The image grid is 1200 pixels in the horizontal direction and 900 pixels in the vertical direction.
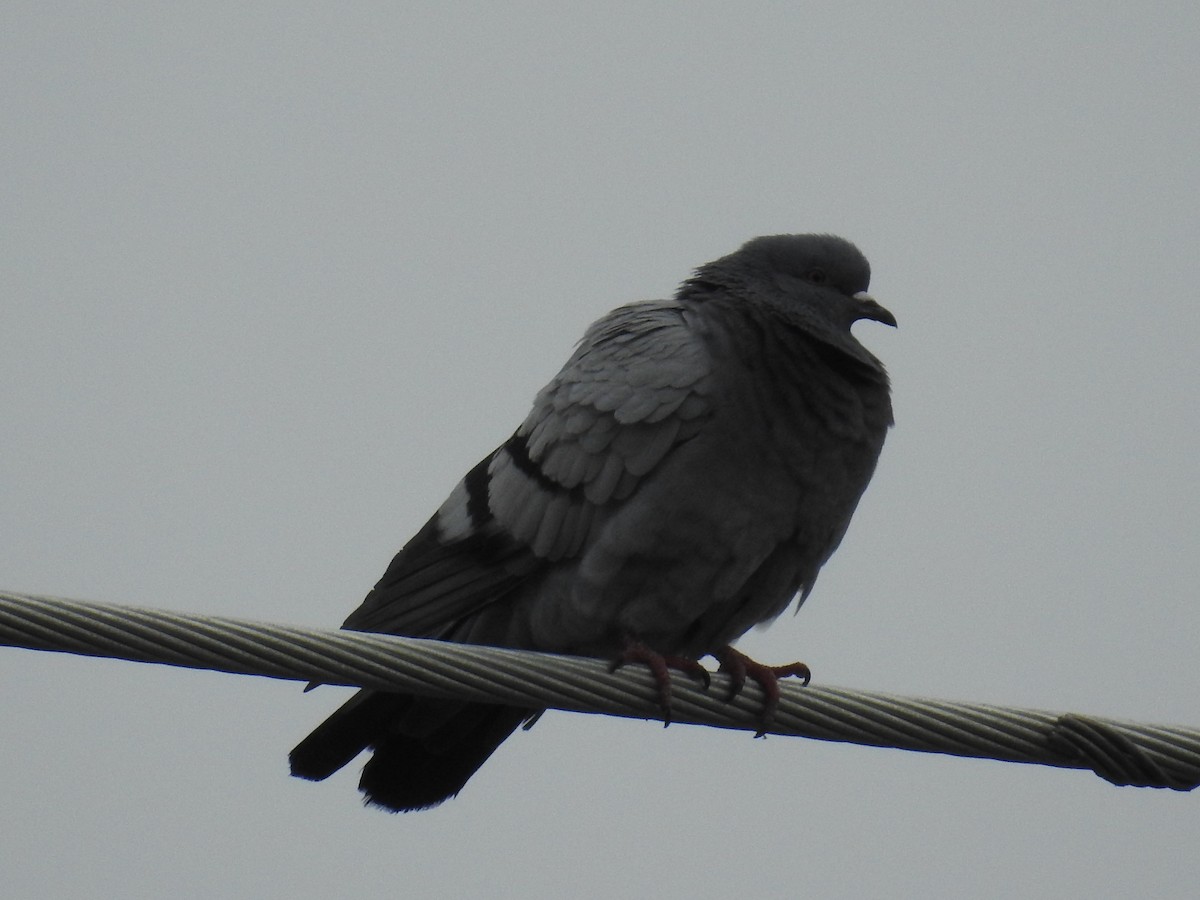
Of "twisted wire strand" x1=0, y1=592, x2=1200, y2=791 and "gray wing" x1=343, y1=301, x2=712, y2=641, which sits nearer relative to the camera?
"twisted wire strand" x1=0, y1=592, x2=1200, y2=791

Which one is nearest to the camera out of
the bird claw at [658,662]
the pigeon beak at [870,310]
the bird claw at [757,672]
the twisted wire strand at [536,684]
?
the twisted wire strand at [536,684]

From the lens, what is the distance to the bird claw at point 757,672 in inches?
186

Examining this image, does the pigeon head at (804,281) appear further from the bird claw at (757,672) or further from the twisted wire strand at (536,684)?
the twisted wire strand at (536,684)

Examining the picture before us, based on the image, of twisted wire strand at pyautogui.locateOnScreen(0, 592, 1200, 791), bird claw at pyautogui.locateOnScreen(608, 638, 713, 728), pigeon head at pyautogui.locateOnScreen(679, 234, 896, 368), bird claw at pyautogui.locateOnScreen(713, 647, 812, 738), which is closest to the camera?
twisted wire strand at pyautogui.locateOnScreen(0, 592, 1200, 791)

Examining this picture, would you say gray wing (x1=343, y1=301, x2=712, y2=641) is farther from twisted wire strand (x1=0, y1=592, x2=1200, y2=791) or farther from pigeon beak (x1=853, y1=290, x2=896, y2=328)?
twisted wire strand (x1=0, y1=592, x2=1200, y2=791)

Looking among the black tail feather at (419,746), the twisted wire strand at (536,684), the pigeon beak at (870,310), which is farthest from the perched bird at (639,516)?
the twisted wire strand at (536,684)

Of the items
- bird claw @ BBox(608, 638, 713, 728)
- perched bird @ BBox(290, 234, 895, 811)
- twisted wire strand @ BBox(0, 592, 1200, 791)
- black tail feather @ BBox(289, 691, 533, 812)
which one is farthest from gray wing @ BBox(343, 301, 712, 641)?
twisted wire strand @ BBox(0, 592, 1200, 791)

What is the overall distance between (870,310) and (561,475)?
1.65m

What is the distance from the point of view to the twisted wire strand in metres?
3.40

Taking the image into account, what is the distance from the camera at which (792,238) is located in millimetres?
6512

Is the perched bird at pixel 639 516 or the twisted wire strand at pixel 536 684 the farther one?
the perched bird at pixel 639 516

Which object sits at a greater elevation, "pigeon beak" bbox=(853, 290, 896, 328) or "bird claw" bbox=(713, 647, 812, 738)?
"pigeon beak" bbox=(853, 290, 896, 328)

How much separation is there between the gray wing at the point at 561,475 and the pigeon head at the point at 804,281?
34cm

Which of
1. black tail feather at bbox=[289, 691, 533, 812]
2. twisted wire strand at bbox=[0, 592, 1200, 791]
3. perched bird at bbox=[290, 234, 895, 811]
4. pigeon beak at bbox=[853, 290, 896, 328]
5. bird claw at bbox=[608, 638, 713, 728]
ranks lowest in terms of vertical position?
twisted wire strand at bbox=[0, 592, 1200, 791]
